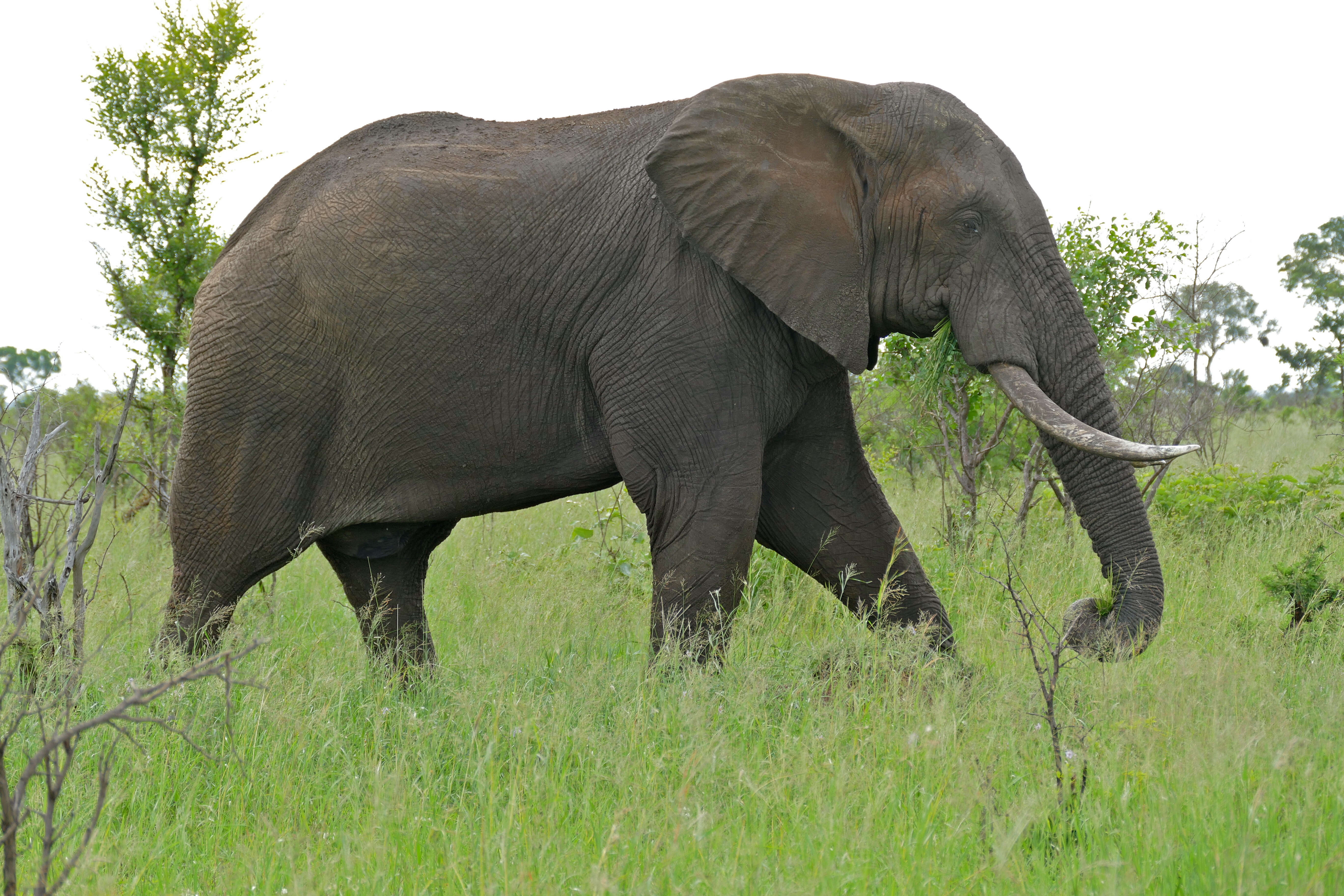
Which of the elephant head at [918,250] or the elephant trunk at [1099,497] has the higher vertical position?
the elephant head at [918,250]

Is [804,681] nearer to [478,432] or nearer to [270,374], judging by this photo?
[478,432]

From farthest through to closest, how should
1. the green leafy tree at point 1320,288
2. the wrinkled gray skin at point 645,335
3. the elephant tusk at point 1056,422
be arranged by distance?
the green leafy tree at point 1320,288 < the wrinkled gray skin at point 645,335 < the elephant tusk at point 1056,422

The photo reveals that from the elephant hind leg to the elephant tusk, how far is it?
2.42 m

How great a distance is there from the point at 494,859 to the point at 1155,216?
252 inches

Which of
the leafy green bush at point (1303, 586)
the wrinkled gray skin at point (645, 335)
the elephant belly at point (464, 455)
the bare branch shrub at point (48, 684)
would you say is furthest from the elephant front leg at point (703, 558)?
the leafy green bush at point (1303, 586)

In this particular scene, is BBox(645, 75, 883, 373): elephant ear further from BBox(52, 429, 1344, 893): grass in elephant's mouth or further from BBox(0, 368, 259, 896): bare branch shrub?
BBox(0, 368, 259, 896): bare branch shrub

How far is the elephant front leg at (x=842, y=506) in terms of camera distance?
5.00 meters

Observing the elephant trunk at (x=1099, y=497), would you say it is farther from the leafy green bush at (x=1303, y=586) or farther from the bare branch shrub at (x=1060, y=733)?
the leafy green bush at (x=1303, y=586)

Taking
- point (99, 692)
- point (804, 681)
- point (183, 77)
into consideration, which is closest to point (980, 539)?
point (804, 681)

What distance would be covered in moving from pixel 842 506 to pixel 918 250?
118cm

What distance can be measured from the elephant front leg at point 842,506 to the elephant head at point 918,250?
550 millimetres

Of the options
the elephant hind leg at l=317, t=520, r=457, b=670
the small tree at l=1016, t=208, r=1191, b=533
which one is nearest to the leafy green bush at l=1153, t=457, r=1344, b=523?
the small tree at l=1016, t=208, r=1191, b=533

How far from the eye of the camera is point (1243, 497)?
8.42 meters

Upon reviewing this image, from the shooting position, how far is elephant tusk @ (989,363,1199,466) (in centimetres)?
401
